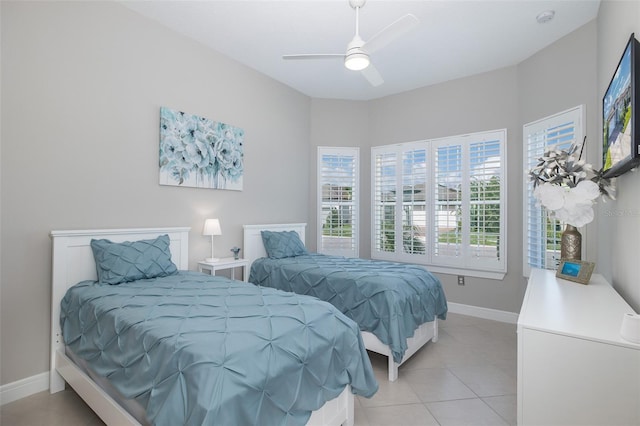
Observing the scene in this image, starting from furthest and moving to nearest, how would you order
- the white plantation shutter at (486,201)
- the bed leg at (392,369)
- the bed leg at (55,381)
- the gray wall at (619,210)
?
the white plantation shutter at (486,201) → the bed leg at (392,369) → the bed leg at (55,381) → the gray wall at (619,210)

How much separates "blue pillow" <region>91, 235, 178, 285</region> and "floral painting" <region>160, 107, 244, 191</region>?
72 cm

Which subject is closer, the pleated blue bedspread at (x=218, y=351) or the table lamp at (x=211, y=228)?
the pleated blue bedspread at (x=218, y=351)

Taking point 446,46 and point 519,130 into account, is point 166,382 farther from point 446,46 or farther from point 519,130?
point 519,130

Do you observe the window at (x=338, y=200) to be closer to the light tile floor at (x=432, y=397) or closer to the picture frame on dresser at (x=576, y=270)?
the light tile floor at (x=432, y=397)

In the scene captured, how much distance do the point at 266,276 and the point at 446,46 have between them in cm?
314

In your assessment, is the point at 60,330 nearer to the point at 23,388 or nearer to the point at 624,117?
the point at 23,388

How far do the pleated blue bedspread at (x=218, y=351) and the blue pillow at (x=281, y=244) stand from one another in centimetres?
158

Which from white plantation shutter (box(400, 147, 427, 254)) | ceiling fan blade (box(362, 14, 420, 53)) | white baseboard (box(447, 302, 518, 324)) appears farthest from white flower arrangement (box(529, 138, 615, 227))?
white plantation shutter (box(400, 147, 427, 254))

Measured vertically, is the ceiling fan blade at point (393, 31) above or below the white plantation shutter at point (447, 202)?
above

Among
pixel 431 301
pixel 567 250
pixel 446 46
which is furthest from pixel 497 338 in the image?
pixel 446 46

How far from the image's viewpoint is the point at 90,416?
2088 mm

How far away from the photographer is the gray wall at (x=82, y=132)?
90.0 inches

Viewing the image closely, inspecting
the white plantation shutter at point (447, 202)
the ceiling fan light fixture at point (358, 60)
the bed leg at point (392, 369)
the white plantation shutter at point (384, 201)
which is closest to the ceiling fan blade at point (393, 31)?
the ceiling fan light fixture at point (358, 60)

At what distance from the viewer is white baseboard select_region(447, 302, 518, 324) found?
12.7 ft
